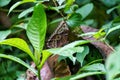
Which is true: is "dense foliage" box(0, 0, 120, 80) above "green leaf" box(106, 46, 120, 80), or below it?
below

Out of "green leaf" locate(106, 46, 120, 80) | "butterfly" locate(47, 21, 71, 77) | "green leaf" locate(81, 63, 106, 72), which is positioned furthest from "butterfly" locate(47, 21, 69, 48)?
"green leaf" locate(106, 46, 120, 80)

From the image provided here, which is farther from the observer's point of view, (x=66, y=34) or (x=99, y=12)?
(x=99, y=12)

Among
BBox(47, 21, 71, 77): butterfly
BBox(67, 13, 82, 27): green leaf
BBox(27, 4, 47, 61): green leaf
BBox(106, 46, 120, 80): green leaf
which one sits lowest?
BBox(47, 21, 71, 77): butterfly

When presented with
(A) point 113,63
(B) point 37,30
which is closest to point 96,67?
(B) point 37,30

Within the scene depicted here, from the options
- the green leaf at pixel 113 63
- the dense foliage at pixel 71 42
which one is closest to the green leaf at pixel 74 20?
the dense foliage at pixel 71 42

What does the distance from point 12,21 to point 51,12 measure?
0.61 feet

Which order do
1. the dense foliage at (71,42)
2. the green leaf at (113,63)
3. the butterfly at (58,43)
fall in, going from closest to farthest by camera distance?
the green leaf at (113,63), the dense foliage at (71,42), the butterfly at (58,43)

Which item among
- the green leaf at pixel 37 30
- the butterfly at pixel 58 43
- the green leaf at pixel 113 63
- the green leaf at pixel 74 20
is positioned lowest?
the butterfly at pixel 58 43

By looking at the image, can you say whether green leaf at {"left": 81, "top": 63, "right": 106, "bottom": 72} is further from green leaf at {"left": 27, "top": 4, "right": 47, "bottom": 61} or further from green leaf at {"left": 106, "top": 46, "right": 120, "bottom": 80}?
green leaf at {"left": 106, "top": 46, "right": 120, "bottom": 80}

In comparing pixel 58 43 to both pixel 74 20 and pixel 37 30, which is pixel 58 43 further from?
pixel 37 30

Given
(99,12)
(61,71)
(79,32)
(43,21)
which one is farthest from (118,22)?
(99,12)

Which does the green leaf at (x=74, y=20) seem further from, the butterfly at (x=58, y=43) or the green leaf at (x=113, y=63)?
the green leaf at (x=113, y=63)

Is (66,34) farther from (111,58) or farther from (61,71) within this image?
(111,58)

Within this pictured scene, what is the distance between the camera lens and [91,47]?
916mm
